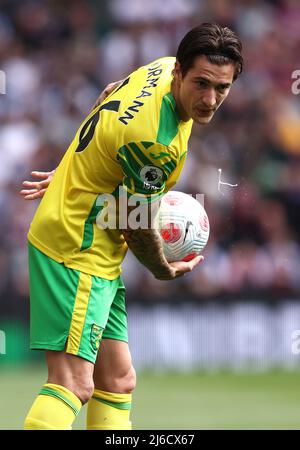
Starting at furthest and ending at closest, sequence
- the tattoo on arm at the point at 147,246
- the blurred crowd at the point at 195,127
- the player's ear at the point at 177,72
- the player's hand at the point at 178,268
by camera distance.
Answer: the blurred crowd at the point at 195,127 → the player's hand at the point at 178,268 → the tattoo on arm at the point at 147,246 → the player's ear at the point at 177,72

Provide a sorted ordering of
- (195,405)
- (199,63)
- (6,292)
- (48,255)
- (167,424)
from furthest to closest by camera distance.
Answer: (6,292) < (195,405) < (167,424) < (48,255) < (199,63)

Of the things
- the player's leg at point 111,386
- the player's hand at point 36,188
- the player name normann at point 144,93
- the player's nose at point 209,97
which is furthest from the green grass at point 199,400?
the player's nose at point 209,97

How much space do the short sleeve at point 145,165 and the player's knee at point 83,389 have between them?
33.0 inches

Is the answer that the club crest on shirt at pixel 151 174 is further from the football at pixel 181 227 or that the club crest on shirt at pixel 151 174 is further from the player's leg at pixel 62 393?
the player's leg at pixel 62 393

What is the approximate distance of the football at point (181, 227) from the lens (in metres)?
5.30

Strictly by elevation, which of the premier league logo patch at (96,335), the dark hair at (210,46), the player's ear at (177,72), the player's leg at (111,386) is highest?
the dark hair at (210,46)

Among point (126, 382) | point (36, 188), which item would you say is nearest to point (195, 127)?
point (36, 188)

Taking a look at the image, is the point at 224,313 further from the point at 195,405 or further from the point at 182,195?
the point at 182,195

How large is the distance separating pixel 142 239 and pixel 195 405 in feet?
12.8

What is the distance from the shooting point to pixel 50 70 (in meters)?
12.9

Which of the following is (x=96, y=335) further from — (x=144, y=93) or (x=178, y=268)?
(x=144, y=93)

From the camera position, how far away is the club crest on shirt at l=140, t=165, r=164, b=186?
4828 millimetres

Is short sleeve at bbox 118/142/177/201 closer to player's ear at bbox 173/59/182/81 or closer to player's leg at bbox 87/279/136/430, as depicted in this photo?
player's ear at bbox 173/59/182/81
